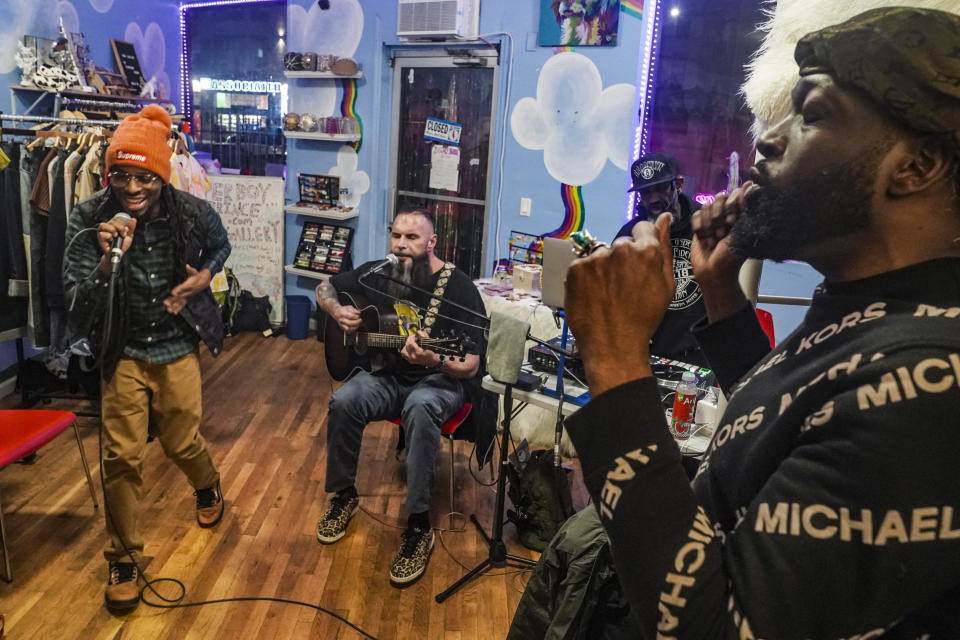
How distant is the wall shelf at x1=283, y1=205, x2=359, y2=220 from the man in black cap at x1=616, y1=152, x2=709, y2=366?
8.95 feet

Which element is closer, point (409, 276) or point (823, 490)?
point (823, 490)

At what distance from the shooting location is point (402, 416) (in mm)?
2971

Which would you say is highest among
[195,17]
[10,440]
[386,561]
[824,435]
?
[195,17]

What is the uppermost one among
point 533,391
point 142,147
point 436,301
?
point 142,147

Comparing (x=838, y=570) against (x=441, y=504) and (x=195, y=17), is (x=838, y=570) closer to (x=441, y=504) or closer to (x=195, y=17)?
(x=441, y=504)

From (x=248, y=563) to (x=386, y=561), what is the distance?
1.81ft

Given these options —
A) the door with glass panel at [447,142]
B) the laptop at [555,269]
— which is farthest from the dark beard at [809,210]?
the door with glass panel at [447,142]

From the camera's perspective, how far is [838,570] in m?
0.59

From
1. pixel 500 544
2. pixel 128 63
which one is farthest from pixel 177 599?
pixel 128 63

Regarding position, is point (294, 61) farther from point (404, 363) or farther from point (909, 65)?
point (909, 65)

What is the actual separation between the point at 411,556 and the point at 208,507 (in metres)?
0.95

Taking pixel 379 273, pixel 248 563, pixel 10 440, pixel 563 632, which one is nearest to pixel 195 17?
pixel 379 273

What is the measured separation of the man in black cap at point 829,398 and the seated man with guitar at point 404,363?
2.05m

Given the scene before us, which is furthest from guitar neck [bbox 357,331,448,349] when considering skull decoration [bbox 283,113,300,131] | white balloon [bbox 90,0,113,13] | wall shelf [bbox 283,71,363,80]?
white balloon [bbox 90,0,113,13]
